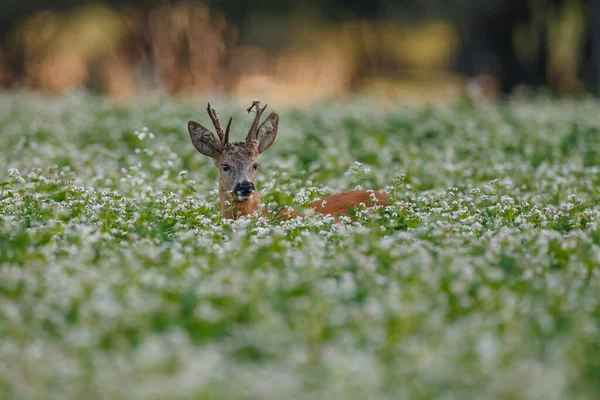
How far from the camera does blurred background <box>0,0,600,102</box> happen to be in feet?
78.3

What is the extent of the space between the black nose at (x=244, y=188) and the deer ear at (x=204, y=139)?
1.89 feet

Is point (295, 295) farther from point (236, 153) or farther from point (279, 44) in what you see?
point (279, 44)

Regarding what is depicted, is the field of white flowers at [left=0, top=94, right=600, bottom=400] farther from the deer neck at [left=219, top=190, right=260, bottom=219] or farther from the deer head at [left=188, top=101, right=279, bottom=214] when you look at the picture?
the deer head at [left=188, top=101, right=279, bottom=214]

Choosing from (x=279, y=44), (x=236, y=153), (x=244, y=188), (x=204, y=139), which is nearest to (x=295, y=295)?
(x=244, y=188)

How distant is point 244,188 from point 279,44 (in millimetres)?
25517

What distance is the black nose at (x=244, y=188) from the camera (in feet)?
24.8

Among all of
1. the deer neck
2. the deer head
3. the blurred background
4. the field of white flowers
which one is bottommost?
the field of white flowers

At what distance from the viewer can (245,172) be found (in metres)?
7.81

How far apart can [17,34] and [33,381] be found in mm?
25514

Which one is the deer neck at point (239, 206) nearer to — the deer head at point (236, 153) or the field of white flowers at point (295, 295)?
the deer head at point (236, 153)

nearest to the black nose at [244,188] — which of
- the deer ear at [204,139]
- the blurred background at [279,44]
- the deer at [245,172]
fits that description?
the deer at [245,172]

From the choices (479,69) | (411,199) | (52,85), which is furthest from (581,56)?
(411,199)

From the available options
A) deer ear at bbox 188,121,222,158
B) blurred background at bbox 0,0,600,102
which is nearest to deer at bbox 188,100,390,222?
deer ear at bbox 188,121,222,158

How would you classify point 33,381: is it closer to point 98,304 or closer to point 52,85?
point 98,304
